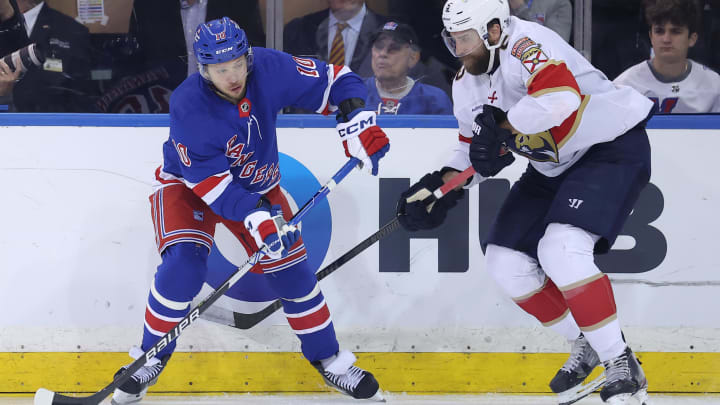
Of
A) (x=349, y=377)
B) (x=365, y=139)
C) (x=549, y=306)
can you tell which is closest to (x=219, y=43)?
(x=365, y=139)

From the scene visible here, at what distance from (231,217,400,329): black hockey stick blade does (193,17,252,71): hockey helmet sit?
746mm

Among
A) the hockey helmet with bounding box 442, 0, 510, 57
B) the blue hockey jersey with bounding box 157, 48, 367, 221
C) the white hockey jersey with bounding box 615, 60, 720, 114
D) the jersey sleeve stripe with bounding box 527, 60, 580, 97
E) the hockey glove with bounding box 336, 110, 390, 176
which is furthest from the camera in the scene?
the white hockey jersey with bounding box 615, 60, 720, 114

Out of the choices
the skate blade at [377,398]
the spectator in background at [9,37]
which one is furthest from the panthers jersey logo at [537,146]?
the spectator in background at [9,37]

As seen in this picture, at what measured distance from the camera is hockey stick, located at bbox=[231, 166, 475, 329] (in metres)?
2.59

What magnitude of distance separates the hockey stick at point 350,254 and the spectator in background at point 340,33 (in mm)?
776

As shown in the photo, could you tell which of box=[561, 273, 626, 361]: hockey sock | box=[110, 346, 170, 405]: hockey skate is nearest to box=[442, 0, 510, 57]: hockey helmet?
box=[561, 273, 626, 361]: hockey sock

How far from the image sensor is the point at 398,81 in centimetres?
322

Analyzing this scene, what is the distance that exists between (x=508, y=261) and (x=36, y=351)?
170 centimetres

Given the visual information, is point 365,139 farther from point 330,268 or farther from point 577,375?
point 577,375

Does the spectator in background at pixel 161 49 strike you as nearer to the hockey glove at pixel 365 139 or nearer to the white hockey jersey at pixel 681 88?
the hockey glove at pixel 365 139

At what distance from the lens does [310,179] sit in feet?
9.59

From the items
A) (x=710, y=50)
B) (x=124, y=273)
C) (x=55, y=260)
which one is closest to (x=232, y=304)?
(x=124, y=273)

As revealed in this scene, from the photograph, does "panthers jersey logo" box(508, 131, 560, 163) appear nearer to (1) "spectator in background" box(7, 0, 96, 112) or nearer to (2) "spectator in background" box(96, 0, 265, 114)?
(2) "spectator in background" box(96, 0, 265, 114)

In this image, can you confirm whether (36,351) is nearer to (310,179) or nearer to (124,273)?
(124,273)
